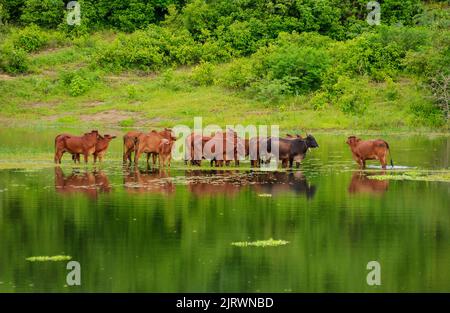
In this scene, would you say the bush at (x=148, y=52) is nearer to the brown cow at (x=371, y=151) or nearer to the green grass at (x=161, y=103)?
the green grass at (x=161, y=103)

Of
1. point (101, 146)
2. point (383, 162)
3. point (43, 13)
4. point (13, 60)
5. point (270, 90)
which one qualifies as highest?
point (43, 13)

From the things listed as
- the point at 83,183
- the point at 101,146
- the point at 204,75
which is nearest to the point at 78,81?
the point at 204,75

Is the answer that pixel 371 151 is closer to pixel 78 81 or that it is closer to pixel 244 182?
pixel 244 182

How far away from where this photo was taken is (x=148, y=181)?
2408cm

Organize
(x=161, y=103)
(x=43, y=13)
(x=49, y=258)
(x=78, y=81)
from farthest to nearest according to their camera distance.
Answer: (x=43, y=13), (x=78, y=81), (x=161, y=103), (x=49, y=258)

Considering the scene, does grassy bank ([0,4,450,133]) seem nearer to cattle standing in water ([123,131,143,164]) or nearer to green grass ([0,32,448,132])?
green grass ([0,32,448,132])

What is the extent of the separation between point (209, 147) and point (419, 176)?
238 inches

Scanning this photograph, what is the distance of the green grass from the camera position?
42.2m

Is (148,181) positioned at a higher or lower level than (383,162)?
lower

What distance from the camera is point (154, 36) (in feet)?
→ 169

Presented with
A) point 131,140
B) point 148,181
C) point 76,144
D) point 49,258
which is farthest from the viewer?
point 131,140

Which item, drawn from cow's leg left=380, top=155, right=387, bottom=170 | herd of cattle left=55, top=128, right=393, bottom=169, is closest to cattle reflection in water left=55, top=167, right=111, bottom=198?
herd of cattle left=55, top=128, right=393, bottom=169

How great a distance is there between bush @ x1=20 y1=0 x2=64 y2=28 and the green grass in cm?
427
